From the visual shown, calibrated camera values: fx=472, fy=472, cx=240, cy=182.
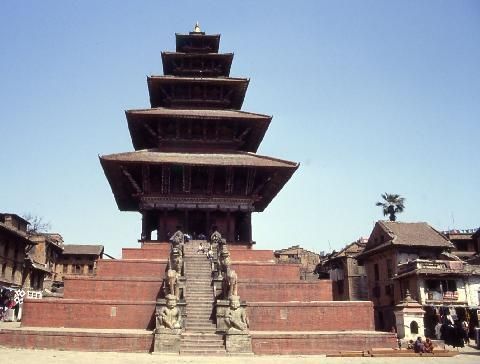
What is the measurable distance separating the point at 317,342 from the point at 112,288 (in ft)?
28.9

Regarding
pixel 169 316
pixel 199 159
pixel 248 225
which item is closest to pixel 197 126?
pixel 199 159

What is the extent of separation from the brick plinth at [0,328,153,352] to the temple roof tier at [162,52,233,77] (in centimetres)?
1994

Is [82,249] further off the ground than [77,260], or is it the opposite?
[82,249]

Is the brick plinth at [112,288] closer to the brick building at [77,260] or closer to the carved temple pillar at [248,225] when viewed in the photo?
the carved temple pillar at [248,225]

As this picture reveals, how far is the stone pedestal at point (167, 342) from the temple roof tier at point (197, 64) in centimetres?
2008

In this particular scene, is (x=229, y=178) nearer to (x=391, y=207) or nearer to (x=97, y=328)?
Answer: (x=97, y=328)

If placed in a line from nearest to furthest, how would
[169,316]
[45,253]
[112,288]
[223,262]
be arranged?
[169,316] → [223,262] → [112,288] → [45,253]

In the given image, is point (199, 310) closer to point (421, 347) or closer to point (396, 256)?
point (421, 347)

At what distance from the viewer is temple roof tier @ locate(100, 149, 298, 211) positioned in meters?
24.4

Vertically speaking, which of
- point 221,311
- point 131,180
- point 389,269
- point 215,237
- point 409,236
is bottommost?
point 221,311

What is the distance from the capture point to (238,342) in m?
15.7

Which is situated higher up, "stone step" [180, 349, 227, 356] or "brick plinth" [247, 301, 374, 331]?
"brick plinth" [247, 301, 374, 331]

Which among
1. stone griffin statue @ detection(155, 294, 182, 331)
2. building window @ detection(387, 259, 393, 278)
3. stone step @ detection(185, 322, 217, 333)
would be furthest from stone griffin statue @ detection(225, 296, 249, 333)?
building window @ detection(387, 259, 393, 278)

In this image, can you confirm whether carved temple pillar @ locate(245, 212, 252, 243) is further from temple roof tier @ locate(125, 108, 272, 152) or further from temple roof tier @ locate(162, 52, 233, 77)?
temple roof tier @ locate(162, 52, 233, 77)
